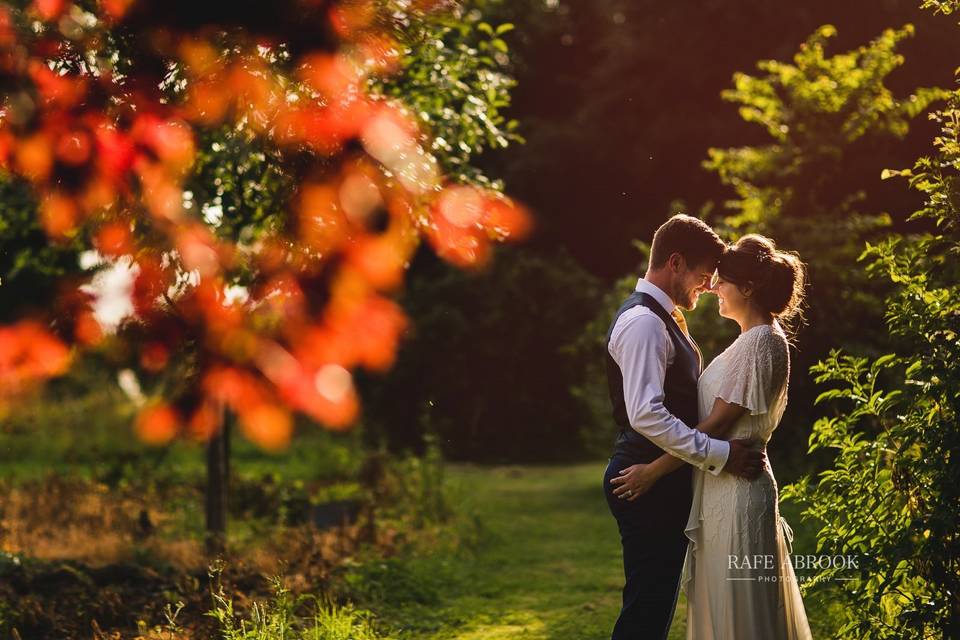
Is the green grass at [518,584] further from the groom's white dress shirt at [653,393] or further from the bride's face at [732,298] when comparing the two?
the bride's face at [732,298]

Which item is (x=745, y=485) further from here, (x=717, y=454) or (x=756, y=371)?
(x=756, y=371)

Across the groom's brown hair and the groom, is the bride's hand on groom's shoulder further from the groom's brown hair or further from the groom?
the groom's brown hair

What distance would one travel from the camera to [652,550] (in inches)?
156

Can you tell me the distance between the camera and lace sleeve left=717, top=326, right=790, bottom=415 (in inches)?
150

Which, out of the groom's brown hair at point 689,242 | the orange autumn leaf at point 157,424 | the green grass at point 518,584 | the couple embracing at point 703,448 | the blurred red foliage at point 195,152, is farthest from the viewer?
the orange autumn leaf at point 157,424

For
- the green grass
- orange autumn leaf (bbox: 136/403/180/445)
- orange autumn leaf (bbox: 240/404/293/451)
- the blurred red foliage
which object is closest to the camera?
the blurred red foliage

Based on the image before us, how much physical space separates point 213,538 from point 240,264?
2.46m

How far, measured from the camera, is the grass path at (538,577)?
6188mm

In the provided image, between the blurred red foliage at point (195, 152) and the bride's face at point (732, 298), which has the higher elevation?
the blurred red foliage at point (195, 152)

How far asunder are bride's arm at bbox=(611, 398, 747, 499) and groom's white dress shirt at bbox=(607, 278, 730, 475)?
0.26 ft

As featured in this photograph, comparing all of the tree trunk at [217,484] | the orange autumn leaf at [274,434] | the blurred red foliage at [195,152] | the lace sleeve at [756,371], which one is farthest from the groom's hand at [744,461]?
the orange autumn leaf at [274,434]

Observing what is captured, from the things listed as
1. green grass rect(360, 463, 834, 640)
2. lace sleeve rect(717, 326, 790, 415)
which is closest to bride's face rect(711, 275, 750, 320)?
lace sleeve rect(717, 326, 790, 415)

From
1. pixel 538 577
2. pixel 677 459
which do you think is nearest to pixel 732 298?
pixel 677 459

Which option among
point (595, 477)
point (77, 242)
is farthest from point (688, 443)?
point (595, 477)
